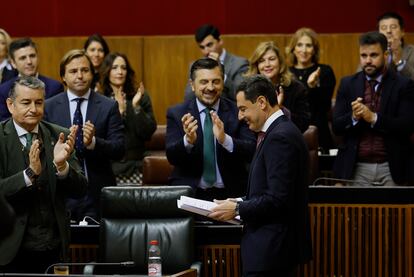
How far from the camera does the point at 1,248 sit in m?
5.33

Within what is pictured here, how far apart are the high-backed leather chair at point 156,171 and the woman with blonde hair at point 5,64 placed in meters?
1.39

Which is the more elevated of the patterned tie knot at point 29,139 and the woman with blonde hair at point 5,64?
the woman with blonde hair at point 5,64

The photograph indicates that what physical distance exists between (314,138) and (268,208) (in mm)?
2543

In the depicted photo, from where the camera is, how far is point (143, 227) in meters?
5.80

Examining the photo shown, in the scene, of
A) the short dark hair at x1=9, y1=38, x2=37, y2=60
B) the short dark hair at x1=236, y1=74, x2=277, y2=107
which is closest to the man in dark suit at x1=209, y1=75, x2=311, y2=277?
the short dark hair at x1=236, y1=74, x2=277, y2=107

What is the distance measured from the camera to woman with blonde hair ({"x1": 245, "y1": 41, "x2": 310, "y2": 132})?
7.11 m

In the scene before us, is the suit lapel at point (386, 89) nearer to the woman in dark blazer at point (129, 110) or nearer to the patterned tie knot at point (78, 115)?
the woman in dark blazer at point (129, 110)

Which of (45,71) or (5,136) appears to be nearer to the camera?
(5,136)

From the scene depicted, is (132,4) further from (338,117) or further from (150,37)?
(338,117)

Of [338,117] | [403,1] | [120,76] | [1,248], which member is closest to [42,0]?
[120,76]

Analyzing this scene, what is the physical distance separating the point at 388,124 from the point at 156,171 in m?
1.57

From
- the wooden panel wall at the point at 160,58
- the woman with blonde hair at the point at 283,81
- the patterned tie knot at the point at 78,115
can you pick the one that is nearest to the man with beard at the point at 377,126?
the woman with blonde hair at the point at 283,81

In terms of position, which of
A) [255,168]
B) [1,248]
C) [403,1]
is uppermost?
[403,1]

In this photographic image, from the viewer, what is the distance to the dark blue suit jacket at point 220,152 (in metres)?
6.18
